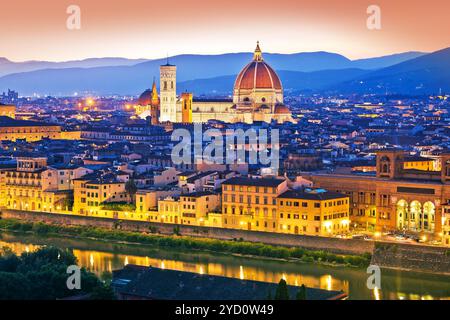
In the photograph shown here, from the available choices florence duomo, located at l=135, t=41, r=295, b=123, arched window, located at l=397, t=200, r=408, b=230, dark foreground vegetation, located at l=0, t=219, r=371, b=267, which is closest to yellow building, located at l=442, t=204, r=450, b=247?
arched window, located at l=397, t=200, r=408, b=230

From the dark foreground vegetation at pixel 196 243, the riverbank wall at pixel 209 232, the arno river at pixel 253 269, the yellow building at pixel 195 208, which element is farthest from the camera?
the yellow building at pixel 195 208

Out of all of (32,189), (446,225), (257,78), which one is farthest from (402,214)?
(257,78)

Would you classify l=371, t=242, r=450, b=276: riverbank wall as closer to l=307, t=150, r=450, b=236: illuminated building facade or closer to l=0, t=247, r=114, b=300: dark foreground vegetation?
l=307, t=150, r=450, b=236: illuminated building facade

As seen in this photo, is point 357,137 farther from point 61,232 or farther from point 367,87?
point 367,87

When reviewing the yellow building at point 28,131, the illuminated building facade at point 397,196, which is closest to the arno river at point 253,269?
the illuminated building facade at point 397,196

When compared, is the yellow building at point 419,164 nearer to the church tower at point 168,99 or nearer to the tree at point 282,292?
the tree at point 282,292

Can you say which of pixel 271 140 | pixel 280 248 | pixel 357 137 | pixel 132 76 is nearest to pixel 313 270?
pixel 280 248
